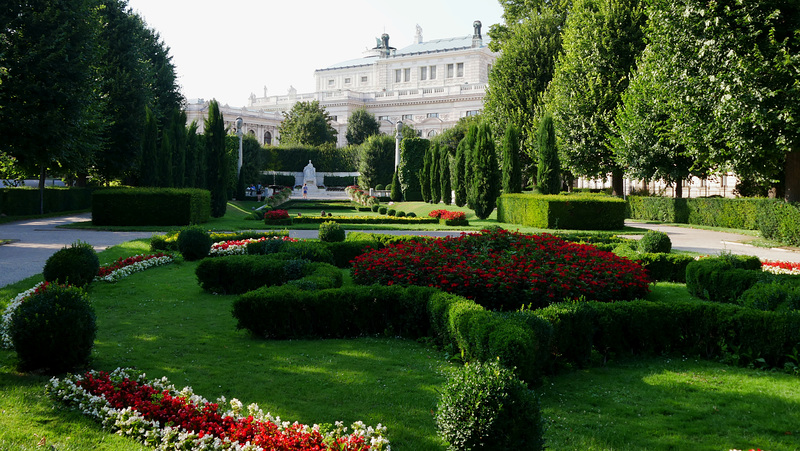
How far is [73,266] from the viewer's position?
30.8 feet

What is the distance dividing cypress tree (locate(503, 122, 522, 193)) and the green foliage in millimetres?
19799

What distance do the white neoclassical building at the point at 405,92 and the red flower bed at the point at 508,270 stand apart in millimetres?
76519

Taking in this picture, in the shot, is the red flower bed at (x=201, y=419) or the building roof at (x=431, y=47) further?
the building roof at (x=431, y=47)

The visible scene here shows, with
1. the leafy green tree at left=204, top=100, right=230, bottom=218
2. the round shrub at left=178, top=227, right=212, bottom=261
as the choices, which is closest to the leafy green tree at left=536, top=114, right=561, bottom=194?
the leafy green tree at left=204, top=100, right=230, bottom=218

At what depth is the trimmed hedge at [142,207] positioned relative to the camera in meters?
22.2

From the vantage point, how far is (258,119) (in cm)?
9631

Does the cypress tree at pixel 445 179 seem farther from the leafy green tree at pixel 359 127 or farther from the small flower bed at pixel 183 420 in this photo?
the leafy green tree at pixel 359 127

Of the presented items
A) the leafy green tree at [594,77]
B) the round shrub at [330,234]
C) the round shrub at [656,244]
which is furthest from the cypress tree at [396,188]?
the round shrub at [656,244]

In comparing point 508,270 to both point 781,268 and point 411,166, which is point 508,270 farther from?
point 411,166

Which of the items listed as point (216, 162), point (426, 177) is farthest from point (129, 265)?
point (426, 177)

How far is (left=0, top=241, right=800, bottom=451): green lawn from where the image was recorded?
167 inches

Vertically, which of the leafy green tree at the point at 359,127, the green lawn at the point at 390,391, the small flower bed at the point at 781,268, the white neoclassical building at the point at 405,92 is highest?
the white neoclassical building at the point at 405,92

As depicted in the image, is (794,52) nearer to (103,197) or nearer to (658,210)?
(658,210)

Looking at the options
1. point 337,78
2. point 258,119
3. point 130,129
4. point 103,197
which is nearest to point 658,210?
point 103,197
